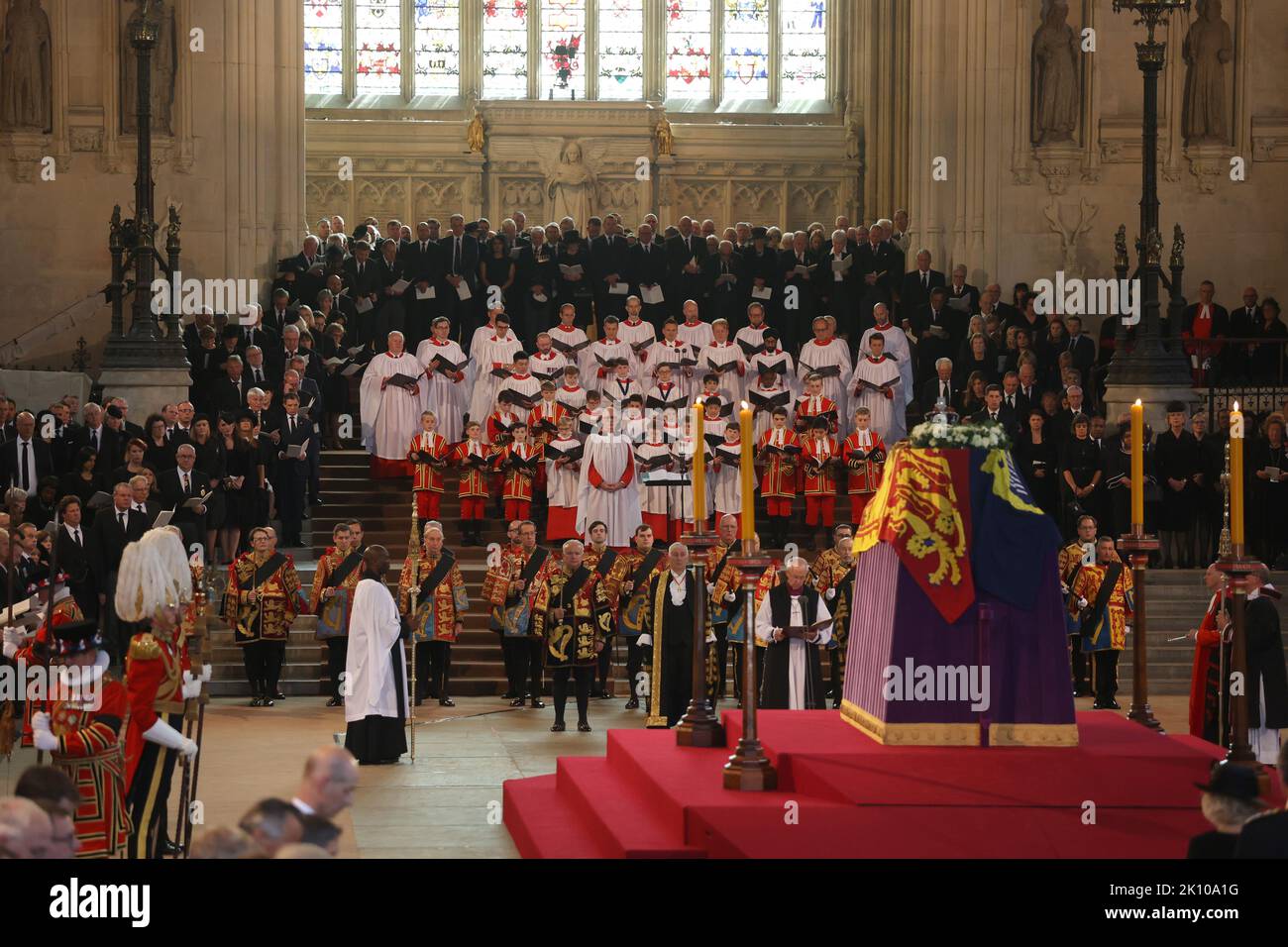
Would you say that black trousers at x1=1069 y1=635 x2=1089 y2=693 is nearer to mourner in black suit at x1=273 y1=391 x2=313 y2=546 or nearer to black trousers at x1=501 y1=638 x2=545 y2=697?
black trousers at x1=501 y1=638 x2=545 y2=697

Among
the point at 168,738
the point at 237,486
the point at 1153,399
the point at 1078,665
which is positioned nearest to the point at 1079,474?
the point at 1153,399

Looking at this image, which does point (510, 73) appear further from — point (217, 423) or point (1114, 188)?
point (217, 423)

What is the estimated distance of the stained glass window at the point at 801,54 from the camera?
3097 cm

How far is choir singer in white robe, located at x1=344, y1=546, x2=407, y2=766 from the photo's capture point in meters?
13.6

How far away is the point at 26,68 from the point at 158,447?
9162 mm

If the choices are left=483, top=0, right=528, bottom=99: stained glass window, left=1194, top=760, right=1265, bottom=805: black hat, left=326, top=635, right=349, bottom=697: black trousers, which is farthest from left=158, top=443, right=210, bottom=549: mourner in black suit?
left=483, top=0, right=528, bottom=99: stained glass window

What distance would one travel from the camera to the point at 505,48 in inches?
1217

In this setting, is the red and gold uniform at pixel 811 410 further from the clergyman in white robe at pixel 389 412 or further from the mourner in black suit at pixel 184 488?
the mourner in black suit at pixel 184 488

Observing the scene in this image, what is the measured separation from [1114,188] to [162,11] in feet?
42.4

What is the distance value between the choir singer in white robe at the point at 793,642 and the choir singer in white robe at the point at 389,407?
7.98 meters

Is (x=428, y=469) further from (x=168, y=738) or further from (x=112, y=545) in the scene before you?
(x=168, y=738)

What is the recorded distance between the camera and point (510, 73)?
1215 inches

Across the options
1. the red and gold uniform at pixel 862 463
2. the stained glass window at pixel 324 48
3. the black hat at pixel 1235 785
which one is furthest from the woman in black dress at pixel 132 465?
the stained glass window at pixel 324 48
